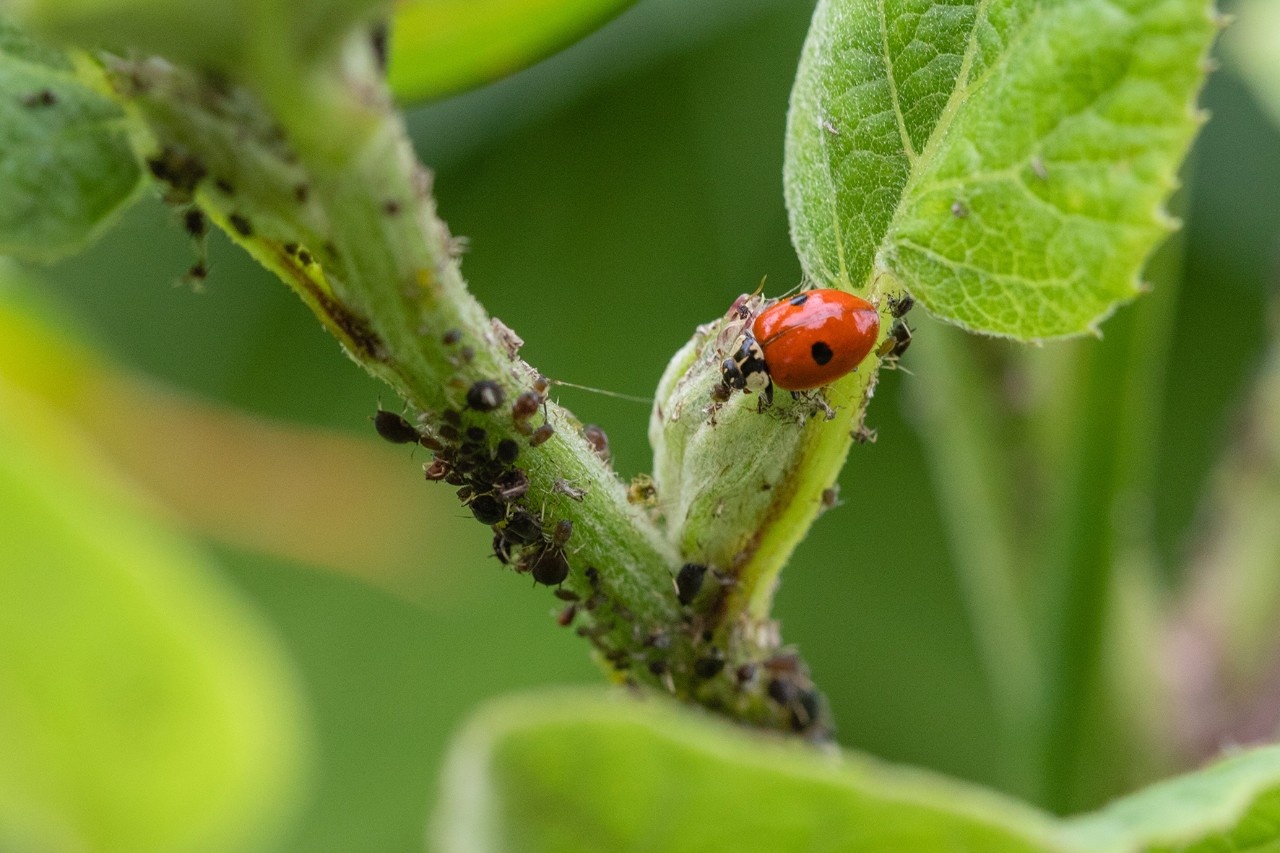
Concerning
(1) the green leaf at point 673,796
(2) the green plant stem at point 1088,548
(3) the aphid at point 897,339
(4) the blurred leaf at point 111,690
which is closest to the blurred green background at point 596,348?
(2) the green plant stem at point 1088,548

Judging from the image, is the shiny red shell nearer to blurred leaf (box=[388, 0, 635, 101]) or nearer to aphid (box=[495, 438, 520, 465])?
aphid (box=[495, 438, 520, 465])

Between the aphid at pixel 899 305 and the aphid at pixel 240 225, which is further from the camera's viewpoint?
the aphid at pixel 899 305

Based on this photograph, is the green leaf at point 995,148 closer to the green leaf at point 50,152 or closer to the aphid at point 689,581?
the aphid at point 689,581

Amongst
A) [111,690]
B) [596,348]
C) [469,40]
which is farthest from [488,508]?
[596,348]

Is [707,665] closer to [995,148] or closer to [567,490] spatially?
[567,490]

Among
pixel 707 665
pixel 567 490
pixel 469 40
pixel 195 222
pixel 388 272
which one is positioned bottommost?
pixel 707 665

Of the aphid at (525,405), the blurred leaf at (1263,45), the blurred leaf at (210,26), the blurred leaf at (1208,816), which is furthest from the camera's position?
the blurred leaf at (1263,45)

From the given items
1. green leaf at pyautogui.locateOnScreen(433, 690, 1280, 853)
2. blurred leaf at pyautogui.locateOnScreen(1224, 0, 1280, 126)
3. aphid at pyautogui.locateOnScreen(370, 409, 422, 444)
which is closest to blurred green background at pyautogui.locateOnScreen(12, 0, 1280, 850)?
blurred leaf at pyautogui.locateOnScreen(1224, 0, 1280, 126)
